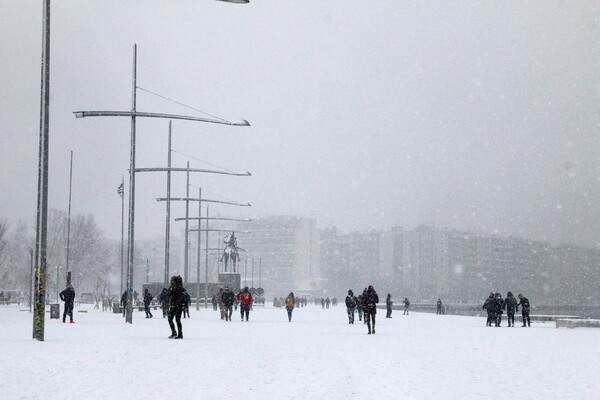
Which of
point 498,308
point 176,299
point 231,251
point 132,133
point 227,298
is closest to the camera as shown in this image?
point 176,299

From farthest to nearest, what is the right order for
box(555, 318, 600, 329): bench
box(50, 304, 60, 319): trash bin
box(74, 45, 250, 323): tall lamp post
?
box(555, 318, 600, 329): bench
box(50, 304, 60, 319): trash bin
box(74, 45, 250, 323): tall lamp post

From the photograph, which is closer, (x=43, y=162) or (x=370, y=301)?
(x=43, y=162)

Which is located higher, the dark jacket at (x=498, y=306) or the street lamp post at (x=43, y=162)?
the street lamp post at (x=43, y=162)

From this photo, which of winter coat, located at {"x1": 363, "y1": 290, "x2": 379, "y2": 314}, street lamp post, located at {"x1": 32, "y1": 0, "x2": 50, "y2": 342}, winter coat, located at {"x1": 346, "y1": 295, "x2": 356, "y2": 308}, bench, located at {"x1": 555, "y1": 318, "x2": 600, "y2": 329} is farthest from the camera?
winter coat, located at {"x1": 346, "y1": 295, "x2": 356, "y2": 308}

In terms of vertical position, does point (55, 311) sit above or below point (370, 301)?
below

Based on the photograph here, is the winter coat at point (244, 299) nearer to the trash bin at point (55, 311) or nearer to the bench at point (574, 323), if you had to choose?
the trash bin at point (55, 311)

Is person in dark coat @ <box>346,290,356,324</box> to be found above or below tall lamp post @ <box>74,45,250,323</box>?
below

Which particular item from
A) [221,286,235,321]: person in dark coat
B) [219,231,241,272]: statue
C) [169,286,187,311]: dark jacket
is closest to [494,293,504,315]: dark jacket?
[221,286,235,321]: person in dark coat

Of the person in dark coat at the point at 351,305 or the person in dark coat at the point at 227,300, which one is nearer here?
the person in dark coat at the point at 227,300

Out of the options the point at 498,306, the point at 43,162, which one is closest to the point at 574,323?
the point at 498,306

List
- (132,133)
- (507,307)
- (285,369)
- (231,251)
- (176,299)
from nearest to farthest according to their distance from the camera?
(285,369) < (176,299) < (132,133) < (507,307) < (231,251)

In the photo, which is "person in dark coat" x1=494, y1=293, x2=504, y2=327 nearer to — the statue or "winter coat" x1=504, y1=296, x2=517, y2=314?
"winter coat" x1=504, y1=296, x2=517, y2=314

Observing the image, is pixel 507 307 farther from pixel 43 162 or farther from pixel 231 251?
pixel 231 251

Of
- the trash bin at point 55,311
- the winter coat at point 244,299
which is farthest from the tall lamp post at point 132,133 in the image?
the winter coat at point 244,299
